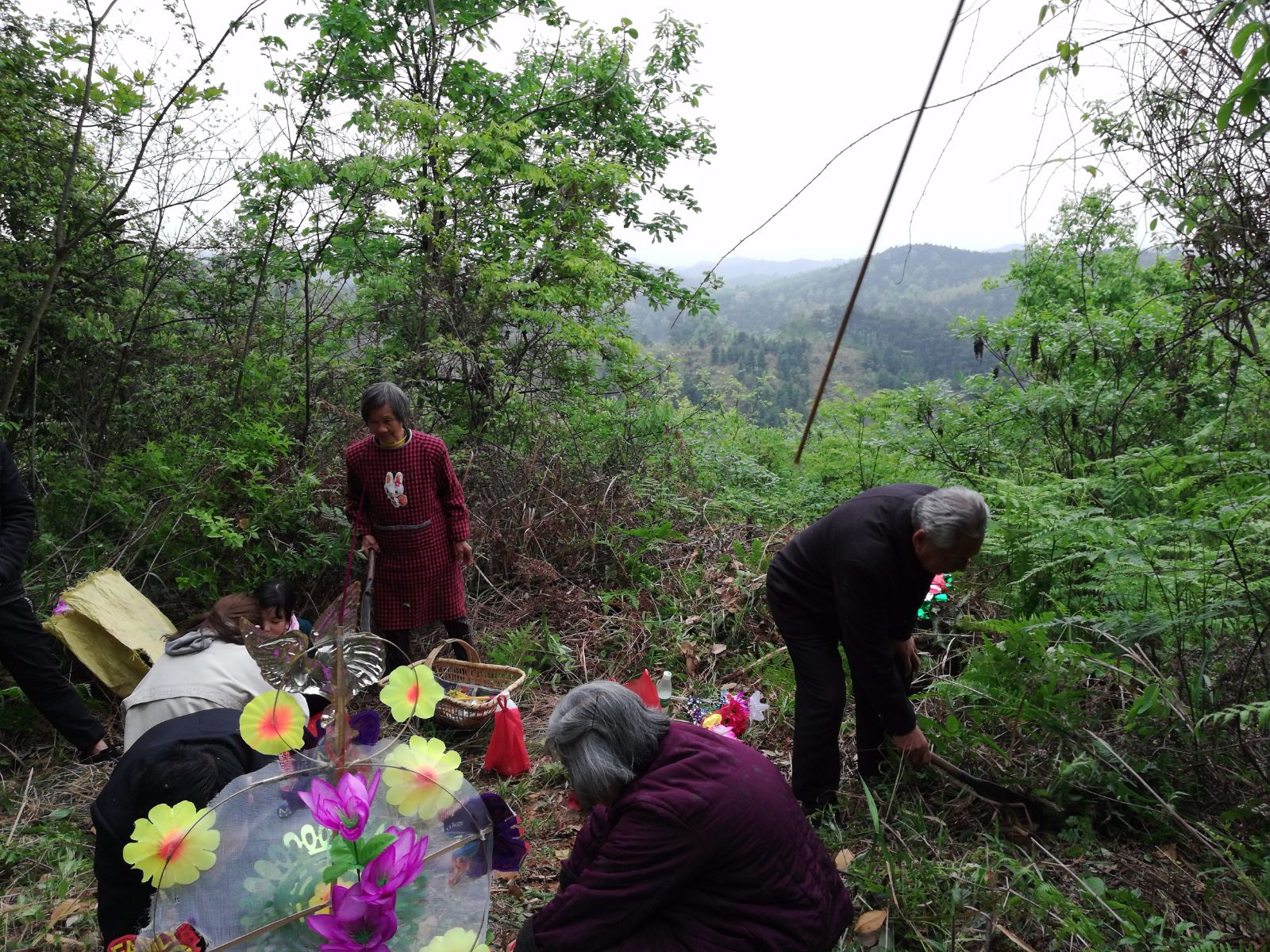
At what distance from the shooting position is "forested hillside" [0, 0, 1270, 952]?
8.43 ft

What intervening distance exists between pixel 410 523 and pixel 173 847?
2.68 metres

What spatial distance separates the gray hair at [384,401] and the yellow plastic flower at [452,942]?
274cm

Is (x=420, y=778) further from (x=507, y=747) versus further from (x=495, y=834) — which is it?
(x=507, y=747)

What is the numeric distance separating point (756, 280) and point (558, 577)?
3388 inches

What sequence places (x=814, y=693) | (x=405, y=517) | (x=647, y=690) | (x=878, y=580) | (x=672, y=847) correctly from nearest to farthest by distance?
(x=672, y=847), (x=878, y=580), (x=814, y=693), (x=647, y=690), (x=405, y=517)

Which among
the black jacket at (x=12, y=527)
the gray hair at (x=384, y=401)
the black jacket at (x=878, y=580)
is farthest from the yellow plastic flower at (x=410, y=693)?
the black jacket at (x=12, y=527)

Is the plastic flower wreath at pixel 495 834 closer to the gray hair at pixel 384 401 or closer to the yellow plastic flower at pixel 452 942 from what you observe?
the yellow plastic flower at pixel 452 942

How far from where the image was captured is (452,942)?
4.11ft

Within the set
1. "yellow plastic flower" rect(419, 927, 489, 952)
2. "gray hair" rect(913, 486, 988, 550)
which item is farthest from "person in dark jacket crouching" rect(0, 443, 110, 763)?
"gray hair" rect(913, 486, 988, 550)

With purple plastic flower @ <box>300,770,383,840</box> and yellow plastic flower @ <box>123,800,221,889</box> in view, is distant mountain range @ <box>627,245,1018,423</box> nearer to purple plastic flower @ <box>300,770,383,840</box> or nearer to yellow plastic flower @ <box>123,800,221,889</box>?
purple plastic flower @ <box>300,770,383,840</box>

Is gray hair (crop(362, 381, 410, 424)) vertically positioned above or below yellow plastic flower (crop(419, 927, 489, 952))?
above

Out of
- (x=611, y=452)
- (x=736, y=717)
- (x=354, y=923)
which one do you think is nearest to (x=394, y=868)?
(x=354, y=923)

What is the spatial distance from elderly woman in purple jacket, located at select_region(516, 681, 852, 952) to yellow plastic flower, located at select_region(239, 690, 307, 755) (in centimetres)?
72

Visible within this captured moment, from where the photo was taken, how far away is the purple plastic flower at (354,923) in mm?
1177
